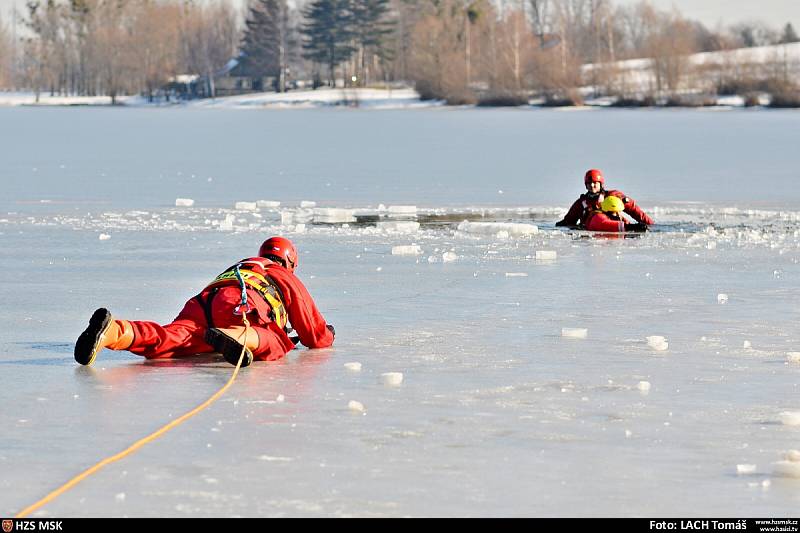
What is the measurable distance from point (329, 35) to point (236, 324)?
123m

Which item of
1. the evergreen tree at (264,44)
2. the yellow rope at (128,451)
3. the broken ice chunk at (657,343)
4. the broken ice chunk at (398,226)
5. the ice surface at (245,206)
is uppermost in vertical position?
the evergreen tree at (264,44)

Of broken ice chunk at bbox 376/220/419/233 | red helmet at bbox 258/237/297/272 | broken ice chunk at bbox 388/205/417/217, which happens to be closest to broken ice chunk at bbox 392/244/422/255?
broken ice chunk at bbox 376/220/419/233

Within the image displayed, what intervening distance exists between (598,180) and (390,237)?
2426 millimetres

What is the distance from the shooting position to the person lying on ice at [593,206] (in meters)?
15.3

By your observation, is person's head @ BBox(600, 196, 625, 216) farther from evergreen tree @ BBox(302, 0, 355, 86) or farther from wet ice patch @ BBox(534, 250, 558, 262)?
evergreen tree @ BBox(302, 0, 355, 86)

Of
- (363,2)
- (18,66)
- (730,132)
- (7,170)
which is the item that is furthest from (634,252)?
(18,66)

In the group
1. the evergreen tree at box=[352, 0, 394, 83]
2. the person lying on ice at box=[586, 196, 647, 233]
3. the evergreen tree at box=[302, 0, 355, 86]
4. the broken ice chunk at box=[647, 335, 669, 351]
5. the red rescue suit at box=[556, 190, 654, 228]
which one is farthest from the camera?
the evergreen tree at box=[352, 0, 394, 83]

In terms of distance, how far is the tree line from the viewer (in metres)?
111

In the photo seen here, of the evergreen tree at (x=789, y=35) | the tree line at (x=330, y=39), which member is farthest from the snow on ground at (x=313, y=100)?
the evergreen tree at (x=789, y=35)

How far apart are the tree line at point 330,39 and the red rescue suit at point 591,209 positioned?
82.5 metres

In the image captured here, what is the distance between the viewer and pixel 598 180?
610 inches

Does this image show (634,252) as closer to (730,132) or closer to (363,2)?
(730,132)

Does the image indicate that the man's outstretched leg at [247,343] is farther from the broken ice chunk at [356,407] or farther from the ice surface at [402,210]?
the ice surface at [402,210]

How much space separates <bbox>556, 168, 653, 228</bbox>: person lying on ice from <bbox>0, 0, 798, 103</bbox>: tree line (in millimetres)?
82462
